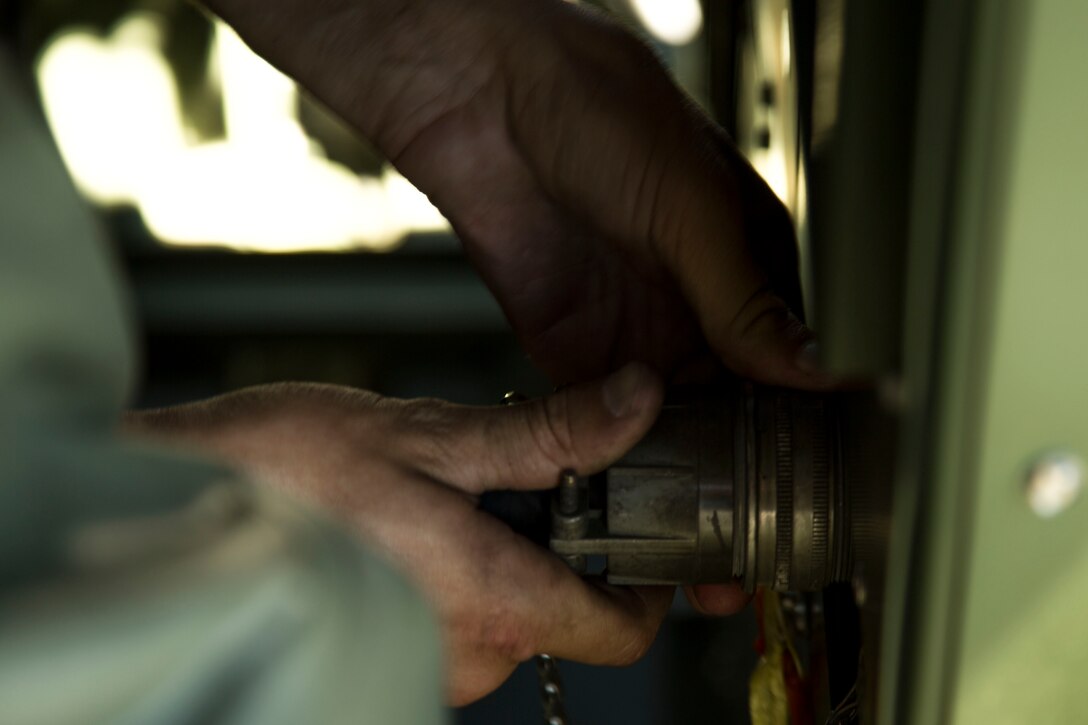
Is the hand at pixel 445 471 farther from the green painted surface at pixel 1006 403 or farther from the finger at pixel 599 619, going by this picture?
the green painted surface at pixel 1006 403

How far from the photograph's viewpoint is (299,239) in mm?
2193

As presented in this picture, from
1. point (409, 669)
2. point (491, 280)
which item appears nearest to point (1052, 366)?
point (409, 669)

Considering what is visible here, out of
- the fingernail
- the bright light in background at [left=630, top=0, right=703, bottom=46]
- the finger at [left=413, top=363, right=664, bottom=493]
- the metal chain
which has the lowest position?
the metal chain

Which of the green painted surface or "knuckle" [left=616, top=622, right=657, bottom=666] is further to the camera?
"knuckle" [left=616, top=622, right=657, bottom=666]

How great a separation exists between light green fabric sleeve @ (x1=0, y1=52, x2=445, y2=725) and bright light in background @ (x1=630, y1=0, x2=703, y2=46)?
1630 mm

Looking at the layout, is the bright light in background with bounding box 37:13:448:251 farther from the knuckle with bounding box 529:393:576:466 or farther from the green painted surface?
the green painted surface

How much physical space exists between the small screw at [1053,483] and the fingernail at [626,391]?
0.31 meters

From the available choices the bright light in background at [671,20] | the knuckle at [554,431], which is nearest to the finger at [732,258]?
the knuckle at [554,431]

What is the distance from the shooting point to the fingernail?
2.36 feet

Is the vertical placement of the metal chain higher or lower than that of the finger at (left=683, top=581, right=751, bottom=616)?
lower

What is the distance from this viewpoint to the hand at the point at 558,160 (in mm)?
844

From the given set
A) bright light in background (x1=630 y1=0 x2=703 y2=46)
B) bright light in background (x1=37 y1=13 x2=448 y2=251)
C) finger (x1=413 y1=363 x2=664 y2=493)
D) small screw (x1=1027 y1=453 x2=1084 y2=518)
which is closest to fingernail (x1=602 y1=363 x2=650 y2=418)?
finger (x1=413 y1=363 x2=664 y2=493)

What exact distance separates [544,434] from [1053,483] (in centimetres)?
37

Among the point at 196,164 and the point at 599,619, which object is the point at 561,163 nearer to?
the point at 599,619
